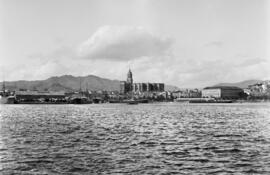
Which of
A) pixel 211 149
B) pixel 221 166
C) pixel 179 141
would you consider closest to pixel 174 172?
pixel 221 166

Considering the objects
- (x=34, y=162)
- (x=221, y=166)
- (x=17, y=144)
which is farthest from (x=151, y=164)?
(x=17, y=144)

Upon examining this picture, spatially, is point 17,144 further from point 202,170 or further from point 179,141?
point 202,170

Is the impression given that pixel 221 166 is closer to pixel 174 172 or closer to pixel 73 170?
pixel 174 172

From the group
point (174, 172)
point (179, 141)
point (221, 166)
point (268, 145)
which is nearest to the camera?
Result: point (174, 172)

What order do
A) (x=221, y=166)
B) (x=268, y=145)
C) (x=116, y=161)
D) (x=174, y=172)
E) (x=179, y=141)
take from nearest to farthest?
1. (x=174, y=172)
2. (x=221, y=166)
3. (x=116, y=161)
4. (x=268, y=145)
5. (x=179, y=141)

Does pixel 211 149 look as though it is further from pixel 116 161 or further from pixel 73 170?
pixel 73 170

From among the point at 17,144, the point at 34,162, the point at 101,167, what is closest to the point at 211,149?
the point at 101,167

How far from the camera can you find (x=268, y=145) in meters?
31.2

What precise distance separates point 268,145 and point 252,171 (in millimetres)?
11342

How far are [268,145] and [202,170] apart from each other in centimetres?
1251

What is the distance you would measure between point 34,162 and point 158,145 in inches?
467

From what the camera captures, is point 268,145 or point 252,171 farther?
point 268,145

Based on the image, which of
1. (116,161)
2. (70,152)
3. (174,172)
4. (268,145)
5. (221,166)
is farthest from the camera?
(268,145)

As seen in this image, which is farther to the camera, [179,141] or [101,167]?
[179,141]
